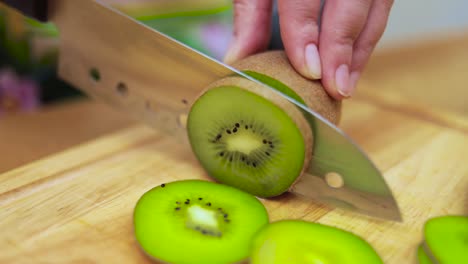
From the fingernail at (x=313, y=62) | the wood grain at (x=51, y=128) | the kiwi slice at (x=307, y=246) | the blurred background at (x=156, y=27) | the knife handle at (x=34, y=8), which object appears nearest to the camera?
the kiwi slice at (x=307, y=246)

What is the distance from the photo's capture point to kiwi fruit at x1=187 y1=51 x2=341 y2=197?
1.14m

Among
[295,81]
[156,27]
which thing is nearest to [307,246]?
[295,81]

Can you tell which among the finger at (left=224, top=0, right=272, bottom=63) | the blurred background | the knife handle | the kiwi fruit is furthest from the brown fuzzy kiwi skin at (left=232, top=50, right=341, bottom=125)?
the blurred background

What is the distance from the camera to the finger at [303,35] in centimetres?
123

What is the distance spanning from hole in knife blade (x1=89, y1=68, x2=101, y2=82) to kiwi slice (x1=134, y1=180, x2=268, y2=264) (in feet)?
1.44

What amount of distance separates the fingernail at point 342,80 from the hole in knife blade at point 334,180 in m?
0.19

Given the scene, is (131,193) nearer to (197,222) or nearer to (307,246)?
(197,222)

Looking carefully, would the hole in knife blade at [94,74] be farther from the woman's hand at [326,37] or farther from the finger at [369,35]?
the finger at [369,35]

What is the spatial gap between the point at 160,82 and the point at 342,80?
1.47 ft

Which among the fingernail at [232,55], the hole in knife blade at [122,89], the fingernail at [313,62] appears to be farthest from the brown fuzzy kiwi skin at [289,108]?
the hole in knife blade at [122,89]

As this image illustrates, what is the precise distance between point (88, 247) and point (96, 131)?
2.69 ft

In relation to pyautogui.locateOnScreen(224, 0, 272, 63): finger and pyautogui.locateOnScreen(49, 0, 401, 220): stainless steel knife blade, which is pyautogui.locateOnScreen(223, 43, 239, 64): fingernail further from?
pyautogui.locateOnScreen(49, 0, 401, 220): stainless steel knife blade

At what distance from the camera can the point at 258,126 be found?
3.85 ft

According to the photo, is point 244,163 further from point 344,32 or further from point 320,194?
point 344,32
